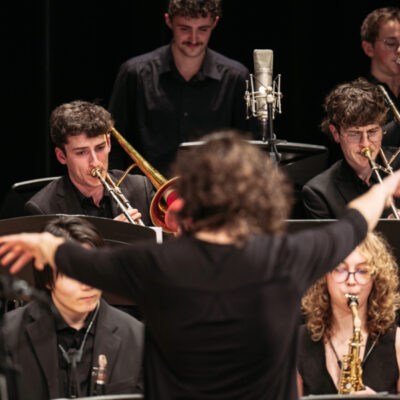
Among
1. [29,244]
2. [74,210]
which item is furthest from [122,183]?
[29,244]

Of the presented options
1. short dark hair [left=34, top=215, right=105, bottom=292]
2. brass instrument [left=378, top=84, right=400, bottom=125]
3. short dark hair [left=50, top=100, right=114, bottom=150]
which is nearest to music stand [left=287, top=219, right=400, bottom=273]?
short dark hair [left=34, top=215, right=105, bottom=292]

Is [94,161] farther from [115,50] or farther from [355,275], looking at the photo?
[355,275]

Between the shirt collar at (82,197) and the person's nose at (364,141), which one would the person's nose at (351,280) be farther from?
the shirt collar at (82,197)

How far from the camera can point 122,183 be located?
13.6 ft

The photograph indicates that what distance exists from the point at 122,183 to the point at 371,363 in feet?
5.12

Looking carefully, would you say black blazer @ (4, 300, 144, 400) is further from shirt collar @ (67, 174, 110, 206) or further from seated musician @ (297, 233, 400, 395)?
shirt collar @ (67, 174, 110, 206)

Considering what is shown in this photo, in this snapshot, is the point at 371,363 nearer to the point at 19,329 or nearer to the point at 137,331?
the point at 137,331

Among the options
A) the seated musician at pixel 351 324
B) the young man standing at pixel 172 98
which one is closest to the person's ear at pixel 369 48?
the young man standing at pixel 172 98

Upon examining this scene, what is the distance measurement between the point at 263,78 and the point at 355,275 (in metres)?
1.09

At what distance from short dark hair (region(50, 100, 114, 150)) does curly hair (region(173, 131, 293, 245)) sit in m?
2.19

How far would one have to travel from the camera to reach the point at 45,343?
2957 mm

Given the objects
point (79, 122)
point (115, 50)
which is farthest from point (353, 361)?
point (115, 50)

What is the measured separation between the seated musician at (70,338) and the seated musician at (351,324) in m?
0.61

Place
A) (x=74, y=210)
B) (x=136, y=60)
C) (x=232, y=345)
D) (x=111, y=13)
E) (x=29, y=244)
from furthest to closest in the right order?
(x=111, y=13) < (x=136, y=60) < (x=74, y=210) < (x=29, y=244) < (x=232, y=345)
